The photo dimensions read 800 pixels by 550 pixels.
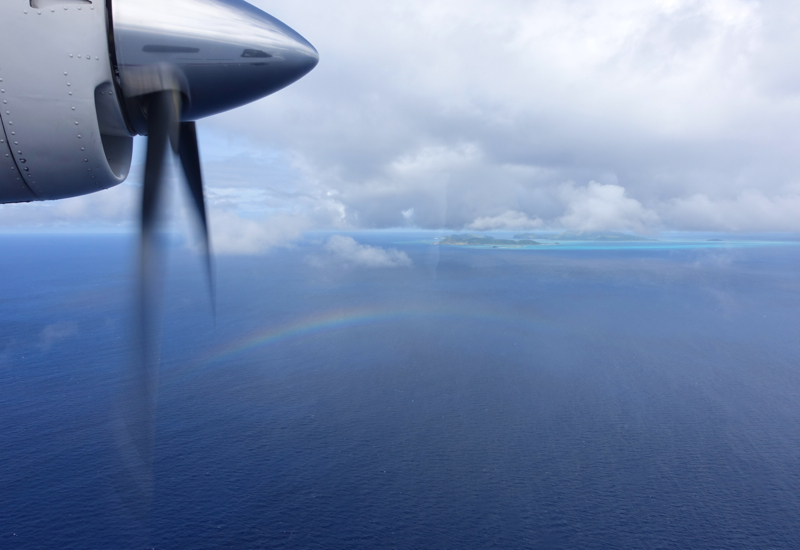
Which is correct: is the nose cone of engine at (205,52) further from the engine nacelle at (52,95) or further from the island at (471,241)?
the island at (471,241)

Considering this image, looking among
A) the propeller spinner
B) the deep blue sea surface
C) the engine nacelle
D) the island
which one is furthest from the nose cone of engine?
the island

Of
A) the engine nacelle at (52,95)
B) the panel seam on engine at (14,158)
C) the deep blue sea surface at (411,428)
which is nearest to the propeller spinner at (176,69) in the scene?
the engine nacelle at (52,95)

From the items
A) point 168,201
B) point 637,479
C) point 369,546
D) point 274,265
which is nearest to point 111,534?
point 369,546

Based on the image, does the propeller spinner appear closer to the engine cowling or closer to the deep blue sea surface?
the engine cowling

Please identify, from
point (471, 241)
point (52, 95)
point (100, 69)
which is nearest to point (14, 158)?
point (52, 95)

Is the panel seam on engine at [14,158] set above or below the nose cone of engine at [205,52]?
below

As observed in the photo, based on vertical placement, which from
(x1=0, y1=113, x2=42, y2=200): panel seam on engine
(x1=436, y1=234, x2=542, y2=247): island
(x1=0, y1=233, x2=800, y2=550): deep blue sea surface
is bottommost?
(x1=0, y1=233, x2=800, y2=550): deep blue sea surface
